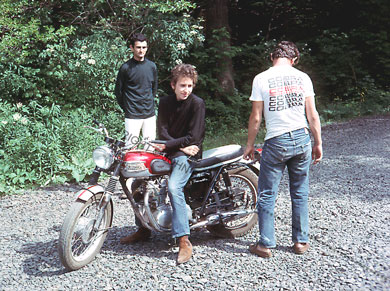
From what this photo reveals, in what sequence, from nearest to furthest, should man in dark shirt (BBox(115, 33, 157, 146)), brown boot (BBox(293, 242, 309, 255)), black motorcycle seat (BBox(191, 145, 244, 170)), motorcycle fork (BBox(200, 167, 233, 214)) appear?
brown boot (BBox(293, 242, 309, 255)) → black motorcycle seat (BBox(191, 145, 244, 170)) → motorcycle fork (BBox(200, 167, 233, 214)) → man in dark shirt (BBox(115, 33, 157, 146))

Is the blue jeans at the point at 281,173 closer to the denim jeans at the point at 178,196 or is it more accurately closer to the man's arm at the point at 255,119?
the man's arm at the point at 255,119

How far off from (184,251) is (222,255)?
0.36 meters

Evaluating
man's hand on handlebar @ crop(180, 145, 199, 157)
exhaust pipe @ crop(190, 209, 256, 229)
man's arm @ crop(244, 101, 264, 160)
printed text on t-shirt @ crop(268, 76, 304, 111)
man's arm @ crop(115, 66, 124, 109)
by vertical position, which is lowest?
exhaust pipe @ crop(190, 209, 256, 229)

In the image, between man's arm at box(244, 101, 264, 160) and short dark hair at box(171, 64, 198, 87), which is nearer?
man's arm at box(244, 101, 264, 160)

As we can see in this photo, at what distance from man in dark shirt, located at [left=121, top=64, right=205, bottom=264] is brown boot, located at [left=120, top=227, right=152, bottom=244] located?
541 mm

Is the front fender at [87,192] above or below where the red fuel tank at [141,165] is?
below

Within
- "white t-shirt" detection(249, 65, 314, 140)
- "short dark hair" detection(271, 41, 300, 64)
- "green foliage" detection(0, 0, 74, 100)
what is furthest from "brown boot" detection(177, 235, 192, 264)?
"green foliage" detection(0, 0, 74, 100)

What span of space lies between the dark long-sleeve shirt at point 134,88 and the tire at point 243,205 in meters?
2.10

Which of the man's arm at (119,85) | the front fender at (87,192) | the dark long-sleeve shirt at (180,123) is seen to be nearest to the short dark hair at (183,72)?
the dark long-sleeve shirt at (180,123)

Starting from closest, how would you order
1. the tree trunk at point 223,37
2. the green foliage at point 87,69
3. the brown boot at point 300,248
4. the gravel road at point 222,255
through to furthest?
1. the gravel road at point 222,255
2. the brown boot at point 300,248
3. the green foliage at point 87,69
4. the tree trunk at point 223,37

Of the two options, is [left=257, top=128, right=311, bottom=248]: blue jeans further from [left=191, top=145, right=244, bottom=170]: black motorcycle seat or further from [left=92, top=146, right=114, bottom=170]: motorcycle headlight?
[left=92, top=146, right=114, bottom=170]: motorcycle headlight

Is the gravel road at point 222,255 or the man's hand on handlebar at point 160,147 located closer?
the gravel road at point 222,255

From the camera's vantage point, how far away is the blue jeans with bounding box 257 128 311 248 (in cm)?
366

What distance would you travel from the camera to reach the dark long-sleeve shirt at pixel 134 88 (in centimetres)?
576
